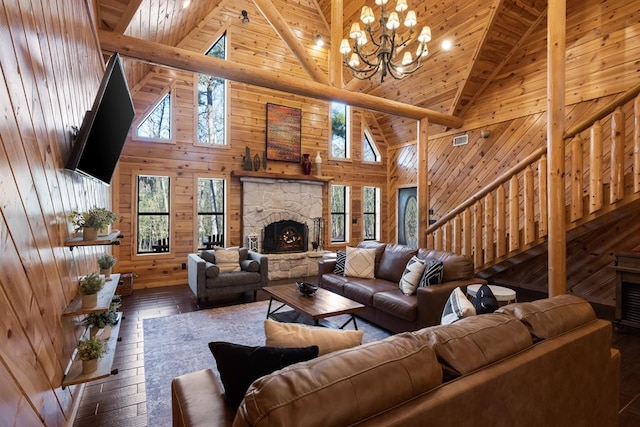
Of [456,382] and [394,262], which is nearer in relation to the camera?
[456,382]

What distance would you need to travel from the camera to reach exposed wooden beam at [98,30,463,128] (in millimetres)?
3416

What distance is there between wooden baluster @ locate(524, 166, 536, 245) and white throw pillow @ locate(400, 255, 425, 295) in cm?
147

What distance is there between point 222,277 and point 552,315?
3.95 meters

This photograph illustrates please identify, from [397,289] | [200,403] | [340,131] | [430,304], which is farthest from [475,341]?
[340,131]

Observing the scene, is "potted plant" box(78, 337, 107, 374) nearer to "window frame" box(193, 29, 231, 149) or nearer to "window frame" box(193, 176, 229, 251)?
"window frame" box(193, 176, 229, 251)

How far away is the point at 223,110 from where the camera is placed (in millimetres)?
6441

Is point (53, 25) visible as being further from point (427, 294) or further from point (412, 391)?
point (427, 294)

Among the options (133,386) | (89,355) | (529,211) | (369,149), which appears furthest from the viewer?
(369,149)

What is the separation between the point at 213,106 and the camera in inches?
251

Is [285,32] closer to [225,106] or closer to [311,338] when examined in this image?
[225,106]

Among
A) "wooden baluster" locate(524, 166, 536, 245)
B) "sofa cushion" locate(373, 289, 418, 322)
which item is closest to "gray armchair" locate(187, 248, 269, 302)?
"sofa cushion" locate(373, 289, 418, 322)

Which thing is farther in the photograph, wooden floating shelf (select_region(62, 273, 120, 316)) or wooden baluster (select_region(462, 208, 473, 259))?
wooden baluster (select_region(462, 208, 473, 259))

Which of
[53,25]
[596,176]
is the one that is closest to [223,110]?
[53,25]

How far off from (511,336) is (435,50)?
5.81 m
